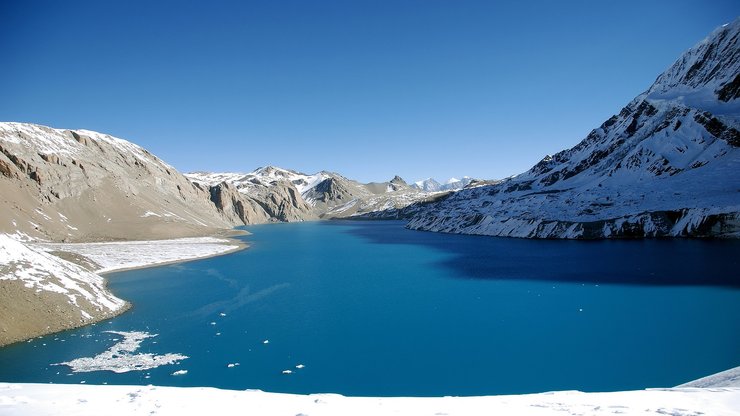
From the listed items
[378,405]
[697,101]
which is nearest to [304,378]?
[378,405]

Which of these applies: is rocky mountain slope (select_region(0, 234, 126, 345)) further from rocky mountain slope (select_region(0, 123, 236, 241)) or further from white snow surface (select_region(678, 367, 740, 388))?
rocky mountain slope (select_region(0, 123, 236, 241))

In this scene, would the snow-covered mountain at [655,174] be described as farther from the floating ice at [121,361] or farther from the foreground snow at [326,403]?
the floating ice at [121,361]

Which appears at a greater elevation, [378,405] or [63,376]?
[378,405]

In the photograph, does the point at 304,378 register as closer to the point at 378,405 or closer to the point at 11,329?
the point at 378,405

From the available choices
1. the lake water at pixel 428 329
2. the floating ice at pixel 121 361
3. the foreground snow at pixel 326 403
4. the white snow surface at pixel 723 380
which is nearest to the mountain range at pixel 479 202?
the lake water at pixel 428 329

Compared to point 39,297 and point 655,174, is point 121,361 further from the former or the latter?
point 655,174

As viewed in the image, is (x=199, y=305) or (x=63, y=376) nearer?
(x=63, y=376)

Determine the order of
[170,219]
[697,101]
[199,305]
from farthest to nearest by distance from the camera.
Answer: [697,101], [170,219], [199,305]
